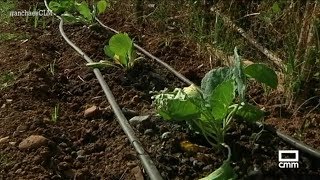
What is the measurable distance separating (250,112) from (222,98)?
17cm

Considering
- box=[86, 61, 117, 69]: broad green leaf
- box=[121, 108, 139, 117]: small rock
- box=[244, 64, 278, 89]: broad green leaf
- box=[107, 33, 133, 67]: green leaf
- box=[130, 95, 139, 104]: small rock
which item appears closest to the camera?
box=[244, 64, 278, 89]: broad green leaf

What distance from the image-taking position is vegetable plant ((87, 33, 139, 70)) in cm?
248

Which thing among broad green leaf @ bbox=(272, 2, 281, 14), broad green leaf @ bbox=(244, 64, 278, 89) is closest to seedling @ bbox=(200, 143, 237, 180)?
broad green leaf @ bbox=(244, 64, 278, 89)

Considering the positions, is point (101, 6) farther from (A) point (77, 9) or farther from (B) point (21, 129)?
(B) point (21, 129)

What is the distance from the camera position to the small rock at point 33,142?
1905 mm

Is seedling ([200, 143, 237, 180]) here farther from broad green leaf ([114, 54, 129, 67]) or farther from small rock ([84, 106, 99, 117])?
broad green leaf ([114, 54, 129, 67])

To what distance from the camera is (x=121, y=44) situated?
2.50 metres

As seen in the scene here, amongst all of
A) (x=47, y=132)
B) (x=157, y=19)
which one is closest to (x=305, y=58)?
(x=47, y=132)

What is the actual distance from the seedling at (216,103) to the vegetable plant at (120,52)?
680mm

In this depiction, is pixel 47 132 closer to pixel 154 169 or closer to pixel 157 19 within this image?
pixel 154 169

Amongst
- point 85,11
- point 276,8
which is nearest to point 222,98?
point 276,8

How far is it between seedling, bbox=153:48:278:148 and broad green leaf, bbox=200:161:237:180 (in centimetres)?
21

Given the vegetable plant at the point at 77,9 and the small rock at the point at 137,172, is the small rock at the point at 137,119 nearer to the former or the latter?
the small rock at the point at 137,172

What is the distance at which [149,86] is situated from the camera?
2441 millimetres
